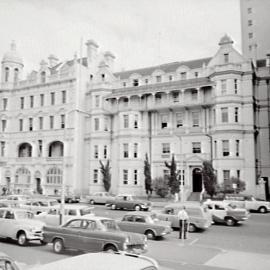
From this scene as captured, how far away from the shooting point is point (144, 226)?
53.1ft

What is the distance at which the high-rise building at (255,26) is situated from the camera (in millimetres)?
59719

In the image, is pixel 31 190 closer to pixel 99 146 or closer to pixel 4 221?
pixel 99 146

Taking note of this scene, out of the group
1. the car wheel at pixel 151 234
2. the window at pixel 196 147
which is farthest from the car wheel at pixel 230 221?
the window at pixel 196 147

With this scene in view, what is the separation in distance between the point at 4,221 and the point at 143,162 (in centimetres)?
2963

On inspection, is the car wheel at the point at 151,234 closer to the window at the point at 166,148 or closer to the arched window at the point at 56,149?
the window at the point at 166,148

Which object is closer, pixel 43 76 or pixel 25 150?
pixel 43 76

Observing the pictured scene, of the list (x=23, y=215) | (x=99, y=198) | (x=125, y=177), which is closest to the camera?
(x=23, y=215)

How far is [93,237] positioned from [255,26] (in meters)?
60.6

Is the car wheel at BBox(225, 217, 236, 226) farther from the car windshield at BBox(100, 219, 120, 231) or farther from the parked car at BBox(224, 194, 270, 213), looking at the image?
the car windshield at BBox(100, 219, 120, 231)

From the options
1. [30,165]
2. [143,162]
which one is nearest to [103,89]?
[143,162]

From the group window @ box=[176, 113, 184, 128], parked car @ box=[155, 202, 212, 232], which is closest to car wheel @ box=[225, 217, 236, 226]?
parked car @ box=[155, 202, 212, 232]

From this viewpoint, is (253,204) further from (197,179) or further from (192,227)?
(192,227)

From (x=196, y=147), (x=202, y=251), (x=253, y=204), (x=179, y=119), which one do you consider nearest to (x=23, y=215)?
(x=202, y=251)

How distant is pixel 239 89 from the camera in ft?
129
